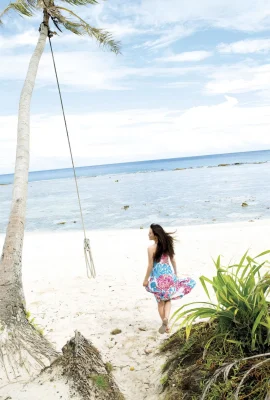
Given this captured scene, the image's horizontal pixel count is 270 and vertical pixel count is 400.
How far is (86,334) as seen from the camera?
4480 millimetres

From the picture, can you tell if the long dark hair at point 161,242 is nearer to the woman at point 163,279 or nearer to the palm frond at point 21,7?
the woman at point 163,279

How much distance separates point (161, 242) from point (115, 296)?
1.99 m

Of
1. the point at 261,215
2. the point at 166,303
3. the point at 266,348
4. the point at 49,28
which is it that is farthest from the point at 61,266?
the point at 261,215

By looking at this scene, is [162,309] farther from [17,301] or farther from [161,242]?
[17,301]

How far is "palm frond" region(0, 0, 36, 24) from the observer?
6309 mm

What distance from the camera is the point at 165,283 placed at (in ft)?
14.1

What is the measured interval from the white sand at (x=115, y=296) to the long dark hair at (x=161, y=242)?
0.97 meters

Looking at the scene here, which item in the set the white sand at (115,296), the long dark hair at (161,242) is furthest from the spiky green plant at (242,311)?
the long dark hair at (161,242)

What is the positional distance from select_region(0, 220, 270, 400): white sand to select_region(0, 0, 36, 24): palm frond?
496 centimetres

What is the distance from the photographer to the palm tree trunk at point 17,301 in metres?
3.34

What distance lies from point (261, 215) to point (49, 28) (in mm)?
13060

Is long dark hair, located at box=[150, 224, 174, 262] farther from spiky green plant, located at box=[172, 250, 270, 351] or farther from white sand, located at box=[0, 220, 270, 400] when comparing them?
spiky green plant, located at box=[172, 250, 270, 351]

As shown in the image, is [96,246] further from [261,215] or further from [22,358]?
[261,215]

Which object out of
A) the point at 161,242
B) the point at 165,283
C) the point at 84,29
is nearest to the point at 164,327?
the point at 165,283
